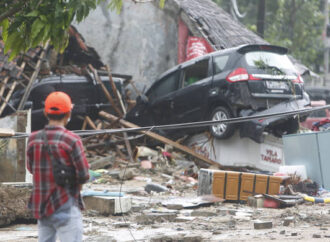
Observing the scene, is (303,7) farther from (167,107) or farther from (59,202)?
(59,202)

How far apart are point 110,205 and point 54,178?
3872mm

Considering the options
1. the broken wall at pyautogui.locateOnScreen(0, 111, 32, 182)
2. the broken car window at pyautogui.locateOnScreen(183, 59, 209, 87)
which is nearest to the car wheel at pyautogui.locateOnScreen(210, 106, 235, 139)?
the broken car window at pyautogui.locateOnScreen(183, 59, 209, 87)

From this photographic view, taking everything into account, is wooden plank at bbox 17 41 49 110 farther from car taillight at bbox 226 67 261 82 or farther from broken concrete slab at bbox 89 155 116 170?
car taillight at bbox 226 67 261 82

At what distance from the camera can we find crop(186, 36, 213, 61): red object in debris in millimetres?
18344

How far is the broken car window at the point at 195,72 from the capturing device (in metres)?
13.0

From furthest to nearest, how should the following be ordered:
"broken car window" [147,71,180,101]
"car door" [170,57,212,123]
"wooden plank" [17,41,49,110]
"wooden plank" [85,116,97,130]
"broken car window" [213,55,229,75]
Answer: "wooden plank" [85,116,97,130], "wooden plank" [17,41,49,110], "broken car window" [147,71,180,101], "car door" [170,57,212,123], "broken car window" [213,55,229,75]

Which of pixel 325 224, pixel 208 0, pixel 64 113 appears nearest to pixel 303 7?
pixel 208 0

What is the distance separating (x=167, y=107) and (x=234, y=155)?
2.09 metres

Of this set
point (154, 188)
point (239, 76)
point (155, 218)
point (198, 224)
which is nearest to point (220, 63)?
point (239, 76)

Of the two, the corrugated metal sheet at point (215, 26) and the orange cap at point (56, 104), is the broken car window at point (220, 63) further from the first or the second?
the orange cap at point (56, 104)

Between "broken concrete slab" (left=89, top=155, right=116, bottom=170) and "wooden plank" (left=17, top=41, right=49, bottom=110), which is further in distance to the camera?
"wooden plank" (left=17, top=41, right=49, bottom=110)

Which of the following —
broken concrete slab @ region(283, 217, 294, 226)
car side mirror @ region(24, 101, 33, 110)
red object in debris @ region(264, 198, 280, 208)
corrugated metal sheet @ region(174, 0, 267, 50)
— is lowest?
broken concrete slab @ region(283, 217, 294, 226)

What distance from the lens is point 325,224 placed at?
688 cm

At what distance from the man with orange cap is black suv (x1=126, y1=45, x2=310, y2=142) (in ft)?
26.5
